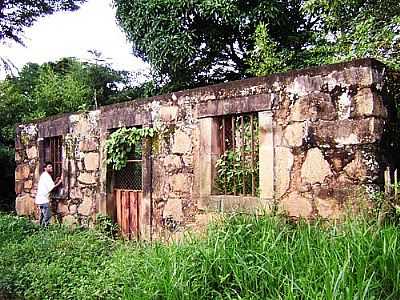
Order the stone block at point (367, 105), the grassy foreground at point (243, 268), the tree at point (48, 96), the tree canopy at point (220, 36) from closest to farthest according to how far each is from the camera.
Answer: the grassy foreground at point (243, 268) → the stone block at point (367, 105) → the tree canopy at point (220, 36) → the tree at point (48, 96)

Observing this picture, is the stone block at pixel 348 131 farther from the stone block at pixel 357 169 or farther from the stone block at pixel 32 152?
the stone block at pixel 32 152

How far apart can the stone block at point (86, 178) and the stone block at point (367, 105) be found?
4347mm

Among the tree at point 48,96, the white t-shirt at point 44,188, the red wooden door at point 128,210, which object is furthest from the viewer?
the tree at point 48,96

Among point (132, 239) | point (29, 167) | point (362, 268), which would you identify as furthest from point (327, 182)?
point (29, 167)

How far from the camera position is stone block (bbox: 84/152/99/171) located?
23.8 ft

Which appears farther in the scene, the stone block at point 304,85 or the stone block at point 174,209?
the stone block at point 174,209

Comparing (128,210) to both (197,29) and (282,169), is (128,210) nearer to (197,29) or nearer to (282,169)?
(282,169)

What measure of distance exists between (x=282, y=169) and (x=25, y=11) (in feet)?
31.7

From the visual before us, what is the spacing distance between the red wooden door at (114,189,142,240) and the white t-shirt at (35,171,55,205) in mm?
1674

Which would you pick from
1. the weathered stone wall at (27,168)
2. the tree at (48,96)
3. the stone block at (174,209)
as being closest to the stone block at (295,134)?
the stone block at (174,209)

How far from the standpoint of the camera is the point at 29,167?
9.21m

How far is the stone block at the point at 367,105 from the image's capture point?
4121 millimetres

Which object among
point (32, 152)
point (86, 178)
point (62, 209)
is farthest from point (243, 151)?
point (32, 152)

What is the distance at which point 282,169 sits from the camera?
473cm
